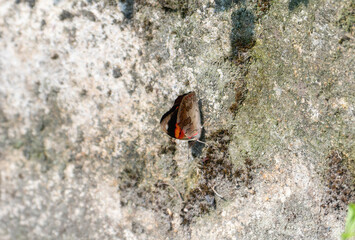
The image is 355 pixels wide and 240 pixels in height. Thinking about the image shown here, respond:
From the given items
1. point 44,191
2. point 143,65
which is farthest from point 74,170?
point 143,65

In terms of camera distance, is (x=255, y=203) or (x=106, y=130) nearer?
(x=106, y=130)

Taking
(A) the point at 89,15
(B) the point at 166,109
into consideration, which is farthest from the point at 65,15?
(B) the point at 166,109

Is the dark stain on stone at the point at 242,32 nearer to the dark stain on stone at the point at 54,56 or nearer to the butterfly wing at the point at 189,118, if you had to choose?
the butterfly wing at the point at 189,118

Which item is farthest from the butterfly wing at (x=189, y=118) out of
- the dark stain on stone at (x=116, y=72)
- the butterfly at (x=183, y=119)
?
the dark stain on stone at (x=116, y=72)

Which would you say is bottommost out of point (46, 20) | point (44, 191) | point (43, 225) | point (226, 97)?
point (43, 225)

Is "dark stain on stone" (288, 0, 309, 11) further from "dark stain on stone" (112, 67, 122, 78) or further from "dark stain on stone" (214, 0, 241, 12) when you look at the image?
"dark stain on stone" (112, 67, 122, 78)

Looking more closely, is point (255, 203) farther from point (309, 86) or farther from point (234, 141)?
point (309, 86)
